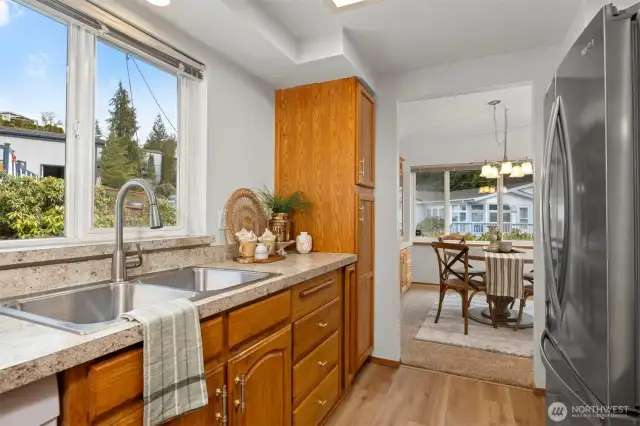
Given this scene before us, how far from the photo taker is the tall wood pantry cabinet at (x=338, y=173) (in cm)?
247

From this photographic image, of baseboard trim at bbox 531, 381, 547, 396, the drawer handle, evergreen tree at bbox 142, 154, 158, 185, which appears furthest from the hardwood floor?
evergreen tree at bbox 142, 154, 158, 185

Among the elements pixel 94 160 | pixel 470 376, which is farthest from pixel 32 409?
pixel 470 376

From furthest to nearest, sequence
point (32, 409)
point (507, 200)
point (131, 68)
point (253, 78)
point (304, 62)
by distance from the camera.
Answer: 1. point (507, 200)
2. point (253, 78)
3. point (304, 62)
4. point (131, 68)
5. point (32, 409)

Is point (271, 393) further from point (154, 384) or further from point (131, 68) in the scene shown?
point (131, 68)

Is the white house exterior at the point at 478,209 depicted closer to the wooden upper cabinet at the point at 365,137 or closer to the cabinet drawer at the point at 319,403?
the wooden upper cabinet at the point at 365,137

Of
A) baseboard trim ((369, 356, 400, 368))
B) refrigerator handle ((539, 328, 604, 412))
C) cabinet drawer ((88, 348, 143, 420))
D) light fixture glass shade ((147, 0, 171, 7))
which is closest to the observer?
cabinet drawer ((88, 348, 143, 420))

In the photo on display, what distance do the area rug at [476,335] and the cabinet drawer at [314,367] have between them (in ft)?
5.29

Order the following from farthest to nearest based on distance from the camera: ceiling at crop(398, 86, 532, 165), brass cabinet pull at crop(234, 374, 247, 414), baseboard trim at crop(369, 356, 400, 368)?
ceiling at crop(398, 86, 532, 165) → baseboard trim at crop(369, 356, 400, 368) → brass cabinet pull at crop(234, 374, 247, 414)

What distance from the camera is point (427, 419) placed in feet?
6.75

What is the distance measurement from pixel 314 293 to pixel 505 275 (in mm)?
2445

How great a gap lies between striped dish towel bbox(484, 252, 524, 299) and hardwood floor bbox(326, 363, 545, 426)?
1.14 meters

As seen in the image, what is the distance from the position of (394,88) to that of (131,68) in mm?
1977

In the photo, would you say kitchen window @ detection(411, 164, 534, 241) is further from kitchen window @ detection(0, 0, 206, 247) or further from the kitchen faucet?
the kitchen faucet

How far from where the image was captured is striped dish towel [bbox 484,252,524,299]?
331 cm
